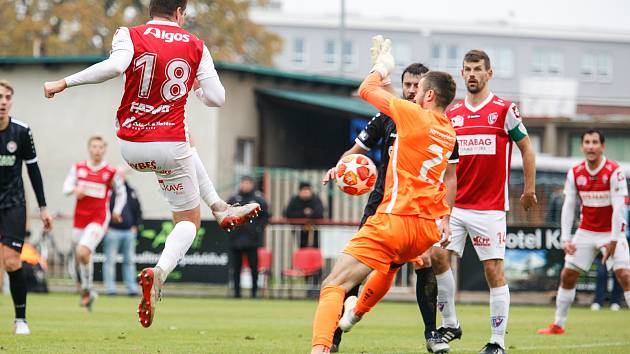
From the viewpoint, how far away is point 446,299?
10.7 meters

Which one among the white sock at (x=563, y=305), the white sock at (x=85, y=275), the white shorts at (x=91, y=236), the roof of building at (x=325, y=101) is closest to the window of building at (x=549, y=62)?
the roof of building at (x=325, y=101)

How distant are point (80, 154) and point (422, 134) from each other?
2331 centimetres

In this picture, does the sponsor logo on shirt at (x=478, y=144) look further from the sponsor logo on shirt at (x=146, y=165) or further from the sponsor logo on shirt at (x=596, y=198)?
the sponsor logo on shirt at (x=596, y=198)

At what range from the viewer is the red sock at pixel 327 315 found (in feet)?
26.8

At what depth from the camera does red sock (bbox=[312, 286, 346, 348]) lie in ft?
26.8

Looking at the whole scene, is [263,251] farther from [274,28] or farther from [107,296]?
[274,28]

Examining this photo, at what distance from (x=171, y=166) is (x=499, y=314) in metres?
3.20

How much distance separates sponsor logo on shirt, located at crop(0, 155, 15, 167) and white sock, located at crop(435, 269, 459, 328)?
4.55 meters

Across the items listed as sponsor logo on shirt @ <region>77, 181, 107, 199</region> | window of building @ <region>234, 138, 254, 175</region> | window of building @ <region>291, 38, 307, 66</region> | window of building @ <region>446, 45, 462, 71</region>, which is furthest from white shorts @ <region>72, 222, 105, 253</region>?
window of building @ <region>446, 45, 462, 71</region>

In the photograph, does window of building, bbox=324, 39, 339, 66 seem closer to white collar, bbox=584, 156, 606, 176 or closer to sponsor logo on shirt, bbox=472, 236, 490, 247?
white collar, bbox=584, 156, 606, 176

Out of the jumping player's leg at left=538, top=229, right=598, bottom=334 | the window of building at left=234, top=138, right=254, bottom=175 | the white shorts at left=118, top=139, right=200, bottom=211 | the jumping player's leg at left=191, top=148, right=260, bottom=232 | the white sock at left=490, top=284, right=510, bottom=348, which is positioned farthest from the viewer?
the window of building at left=234, top=138, right=254, bottom=175

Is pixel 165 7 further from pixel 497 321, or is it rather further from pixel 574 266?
pixel 574 266

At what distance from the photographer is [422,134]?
8.57 meters

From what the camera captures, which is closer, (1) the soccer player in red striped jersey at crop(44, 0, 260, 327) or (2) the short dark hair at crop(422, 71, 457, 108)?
(2) the short dark hair at crop(422, 71, 457, 108)
